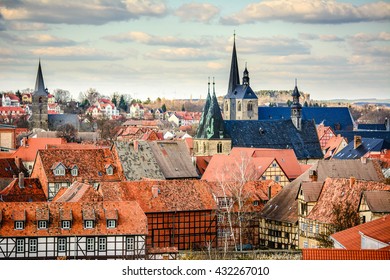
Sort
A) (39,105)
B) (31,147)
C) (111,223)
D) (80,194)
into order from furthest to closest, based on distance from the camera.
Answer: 1. (31,147)
2. (39,105)
3. (80,194)
4. (111,223)

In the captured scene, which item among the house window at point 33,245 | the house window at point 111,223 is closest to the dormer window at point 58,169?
the house window at point 111,223

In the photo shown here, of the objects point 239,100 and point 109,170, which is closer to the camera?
point 109,170

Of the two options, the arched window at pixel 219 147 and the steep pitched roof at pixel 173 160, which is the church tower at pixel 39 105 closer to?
the steep pitched roof at pixel 173 160

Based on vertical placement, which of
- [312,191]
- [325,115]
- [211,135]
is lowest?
[312,191]

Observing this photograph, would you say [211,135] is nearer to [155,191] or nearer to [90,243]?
[155,191]

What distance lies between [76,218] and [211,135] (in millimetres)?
20770

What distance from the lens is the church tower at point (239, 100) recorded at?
162 ft

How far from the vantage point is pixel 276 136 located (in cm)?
4006

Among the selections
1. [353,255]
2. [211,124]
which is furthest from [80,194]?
[211,124]

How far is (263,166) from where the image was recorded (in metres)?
25.5

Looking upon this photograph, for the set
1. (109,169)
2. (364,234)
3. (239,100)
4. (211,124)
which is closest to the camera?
(364,234)

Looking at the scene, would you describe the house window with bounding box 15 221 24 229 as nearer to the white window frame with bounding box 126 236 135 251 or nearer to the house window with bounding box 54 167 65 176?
the white window frame with bounding box 126 236 135 251
